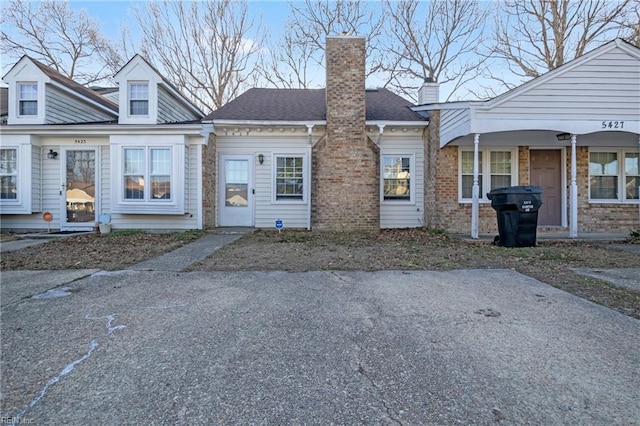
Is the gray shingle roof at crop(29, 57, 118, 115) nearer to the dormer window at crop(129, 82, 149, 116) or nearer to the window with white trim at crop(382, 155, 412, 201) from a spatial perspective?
the dormer window at crop(129, 82, 149, 116)

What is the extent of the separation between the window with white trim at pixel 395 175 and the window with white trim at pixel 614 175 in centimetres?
540

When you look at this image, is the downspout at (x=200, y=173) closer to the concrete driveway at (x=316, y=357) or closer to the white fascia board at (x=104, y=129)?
the white fascia board at (x=104, y=129)

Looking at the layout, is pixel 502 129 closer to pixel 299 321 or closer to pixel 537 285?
pixel 537 285

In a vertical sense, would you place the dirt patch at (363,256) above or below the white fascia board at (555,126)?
below

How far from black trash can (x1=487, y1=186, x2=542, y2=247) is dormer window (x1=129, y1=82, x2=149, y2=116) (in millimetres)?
10296

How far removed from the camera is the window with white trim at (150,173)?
990 cm

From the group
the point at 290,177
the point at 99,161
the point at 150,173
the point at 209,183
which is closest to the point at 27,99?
the point at 99,161

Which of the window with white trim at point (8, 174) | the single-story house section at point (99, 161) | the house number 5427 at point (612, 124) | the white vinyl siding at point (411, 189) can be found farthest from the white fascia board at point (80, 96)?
the house number 5427 at point (612, 124)

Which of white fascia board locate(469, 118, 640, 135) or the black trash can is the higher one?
white fascia board locate(469, 118, 640, 135)

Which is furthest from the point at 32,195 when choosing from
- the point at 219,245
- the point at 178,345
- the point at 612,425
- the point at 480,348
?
the point at 612,425

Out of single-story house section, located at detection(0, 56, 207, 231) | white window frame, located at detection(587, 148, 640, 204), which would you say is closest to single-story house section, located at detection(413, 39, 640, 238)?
white window frame, located at detection(587, 148, 640, 204)

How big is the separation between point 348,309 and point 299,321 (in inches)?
22.7

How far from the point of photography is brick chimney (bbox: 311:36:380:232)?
10164 millimetres

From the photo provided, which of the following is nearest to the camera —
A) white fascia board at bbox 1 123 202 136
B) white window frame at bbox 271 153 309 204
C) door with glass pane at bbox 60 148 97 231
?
white fascia board at bbox 1 123 202 136
